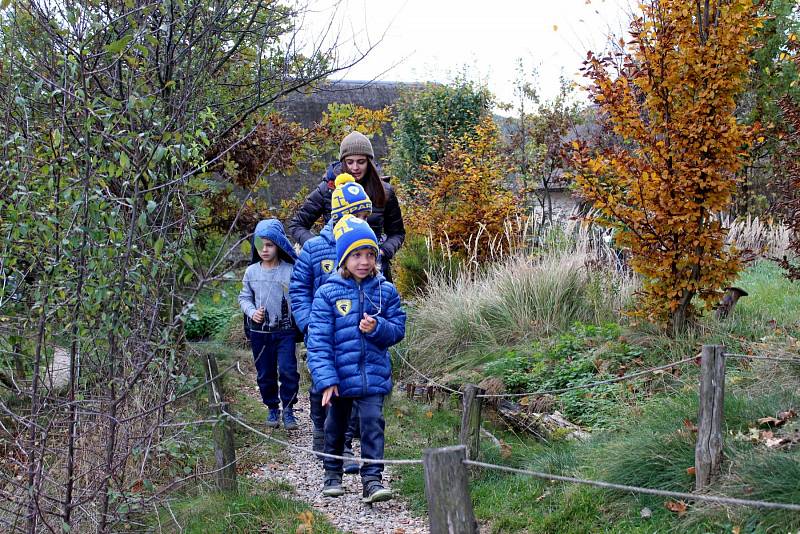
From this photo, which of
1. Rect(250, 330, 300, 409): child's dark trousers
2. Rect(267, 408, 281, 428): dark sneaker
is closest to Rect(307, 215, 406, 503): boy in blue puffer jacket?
Rect(250, 330, 300, 409): child's dark trousers

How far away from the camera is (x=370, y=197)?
646cm

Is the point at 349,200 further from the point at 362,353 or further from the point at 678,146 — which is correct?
the point at 678,146

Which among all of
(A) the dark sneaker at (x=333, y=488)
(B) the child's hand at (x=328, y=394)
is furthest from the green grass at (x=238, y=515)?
(B) the child's hand at (x=328, y=394)

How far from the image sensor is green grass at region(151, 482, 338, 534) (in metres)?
4.92

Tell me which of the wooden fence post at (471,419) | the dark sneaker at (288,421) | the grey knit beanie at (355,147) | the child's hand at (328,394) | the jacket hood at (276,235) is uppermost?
the grey knit beanie at (355,147)

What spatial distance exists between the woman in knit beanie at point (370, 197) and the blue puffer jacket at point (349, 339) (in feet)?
3.88

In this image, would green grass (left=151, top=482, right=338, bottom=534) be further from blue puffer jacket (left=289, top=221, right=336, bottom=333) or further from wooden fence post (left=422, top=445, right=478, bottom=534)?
wooden fence post (left=422, top=445, right=478, bottom=534)

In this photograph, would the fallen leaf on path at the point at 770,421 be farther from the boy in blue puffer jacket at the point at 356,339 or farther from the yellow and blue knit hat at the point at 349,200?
the yellow and blue knit hat at the point at 349,200

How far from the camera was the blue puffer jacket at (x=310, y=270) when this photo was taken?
19.5 ft

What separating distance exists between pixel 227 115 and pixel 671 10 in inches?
150

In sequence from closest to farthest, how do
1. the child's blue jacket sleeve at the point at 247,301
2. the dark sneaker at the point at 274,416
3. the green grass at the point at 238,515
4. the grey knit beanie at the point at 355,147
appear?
1. the green grass at the point at 238,515
2. the grey knit beanie at the point at 355,147
3. the child's blue jacket sleeve at the point at 247,301
4. the dark sneaker at the point at 274,416

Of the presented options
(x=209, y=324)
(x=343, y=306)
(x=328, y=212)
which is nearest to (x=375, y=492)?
(x=343, y=306)

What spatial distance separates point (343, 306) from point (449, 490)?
2507 millimetres

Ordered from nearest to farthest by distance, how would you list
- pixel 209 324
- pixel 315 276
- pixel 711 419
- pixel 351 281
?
pixel 711 419 → pixel 351 281 → pixel 315 276 → pixel 209 324
